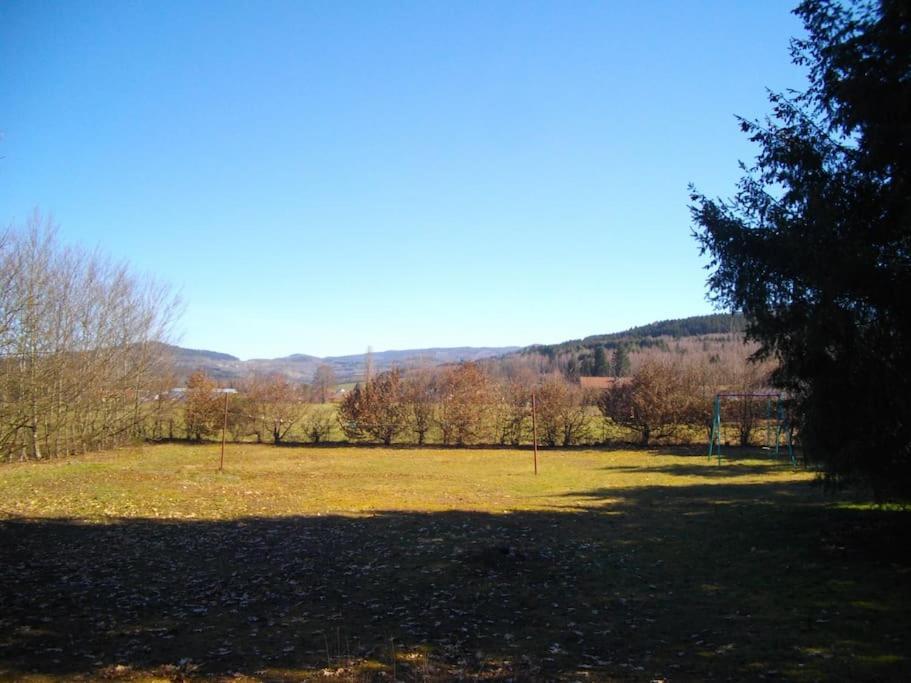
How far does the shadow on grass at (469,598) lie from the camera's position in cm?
535

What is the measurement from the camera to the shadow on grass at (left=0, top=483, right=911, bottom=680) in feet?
17.6

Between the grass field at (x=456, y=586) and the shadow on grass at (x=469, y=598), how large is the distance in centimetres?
3

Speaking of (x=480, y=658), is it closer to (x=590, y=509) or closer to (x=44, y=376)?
(x=590, y=509)

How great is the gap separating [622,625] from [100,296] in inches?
1162

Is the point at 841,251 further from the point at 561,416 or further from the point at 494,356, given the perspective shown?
the point at 494,356

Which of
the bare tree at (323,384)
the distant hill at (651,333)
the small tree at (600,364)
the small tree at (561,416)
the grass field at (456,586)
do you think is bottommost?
the grass field at (456,586)

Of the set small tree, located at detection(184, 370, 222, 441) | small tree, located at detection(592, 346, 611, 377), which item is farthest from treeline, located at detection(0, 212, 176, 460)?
small tree, located at detection(592, 346, 611, 377)

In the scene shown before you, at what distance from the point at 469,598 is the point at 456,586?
0.54m

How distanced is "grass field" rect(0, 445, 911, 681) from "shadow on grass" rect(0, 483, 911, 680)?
1.3 inches

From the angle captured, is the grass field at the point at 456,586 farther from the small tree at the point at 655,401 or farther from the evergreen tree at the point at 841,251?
the small tree at the point at 655,401

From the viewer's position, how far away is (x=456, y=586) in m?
7.85

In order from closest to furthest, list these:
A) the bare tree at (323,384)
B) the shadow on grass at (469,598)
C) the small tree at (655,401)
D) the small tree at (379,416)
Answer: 1. the shadow on grass at (469,598)
2. the small tree at (655,401)
3. the small tree at (379,416)
4. the bare tree at (323,384)

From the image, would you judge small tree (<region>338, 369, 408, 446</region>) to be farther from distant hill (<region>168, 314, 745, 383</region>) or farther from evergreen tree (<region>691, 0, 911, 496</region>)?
evergreen tree (<region>691, 0, 911, 496</region>)

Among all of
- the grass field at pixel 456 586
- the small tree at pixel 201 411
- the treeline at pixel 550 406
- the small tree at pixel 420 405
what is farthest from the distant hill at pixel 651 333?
the grass field at pixel 456 586
